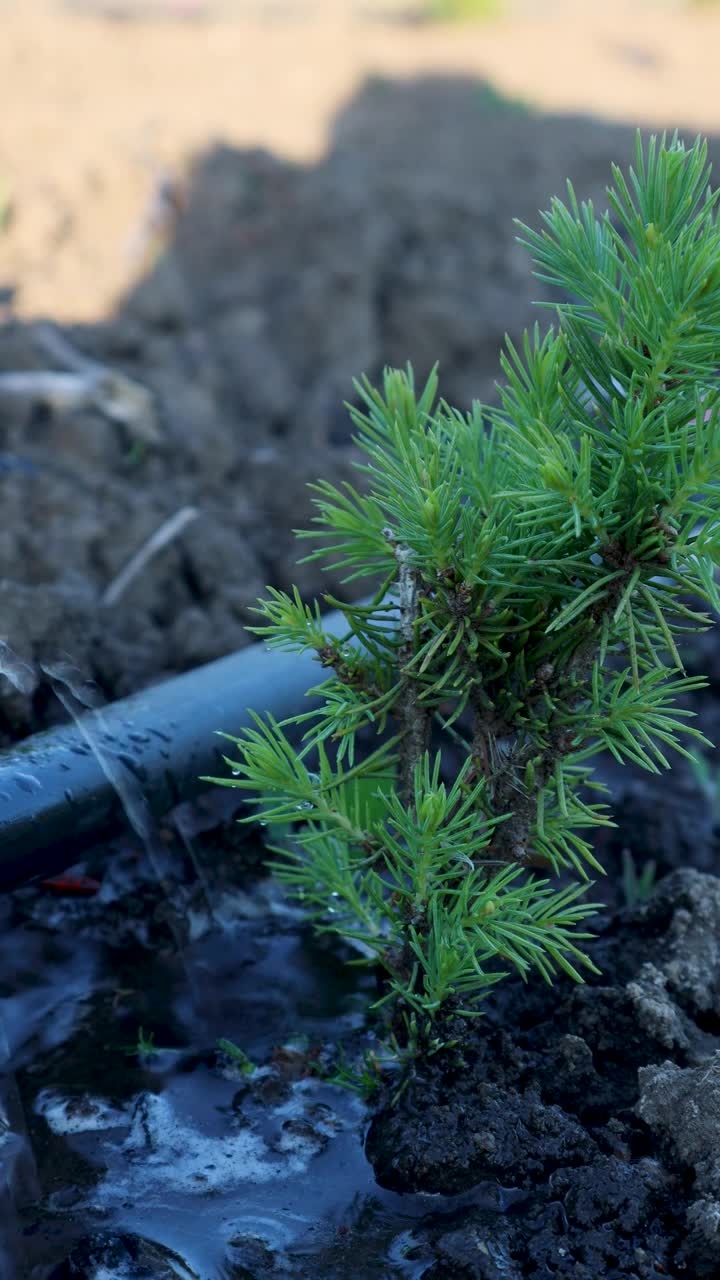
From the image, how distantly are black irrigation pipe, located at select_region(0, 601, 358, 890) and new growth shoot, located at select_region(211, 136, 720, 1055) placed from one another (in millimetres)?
385

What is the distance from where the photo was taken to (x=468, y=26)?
933 cm

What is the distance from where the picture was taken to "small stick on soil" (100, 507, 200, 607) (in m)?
2.72

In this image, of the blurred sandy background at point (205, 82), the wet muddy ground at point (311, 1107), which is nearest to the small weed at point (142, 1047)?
the wet muddy ground at point (311, 1107)

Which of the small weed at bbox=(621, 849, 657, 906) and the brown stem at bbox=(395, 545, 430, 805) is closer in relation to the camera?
the brown stem at bbox=(395, 545, 430, 805)

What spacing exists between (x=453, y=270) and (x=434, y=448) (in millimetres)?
3639

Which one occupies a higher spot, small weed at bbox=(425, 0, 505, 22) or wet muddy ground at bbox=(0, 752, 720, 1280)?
small weed at bbox=(425, 0, 505, 22)

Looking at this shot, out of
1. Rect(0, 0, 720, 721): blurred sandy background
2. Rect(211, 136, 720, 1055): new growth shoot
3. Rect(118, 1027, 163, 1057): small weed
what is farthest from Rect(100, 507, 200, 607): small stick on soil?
Rect(211, 136, 720, 1055): new growth shoot

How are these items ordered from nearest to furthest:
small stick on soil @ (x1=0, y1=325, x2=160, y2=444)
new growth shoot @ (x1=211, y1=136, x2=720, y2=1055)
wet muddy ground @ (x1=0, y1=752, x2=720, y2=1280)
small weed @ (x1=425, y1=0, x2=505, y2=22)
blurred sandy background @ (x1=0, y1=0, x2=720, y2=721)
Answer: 1. new growth shoot @ (x1=211, y1=136, x2=720, y2=1055)
2. wet muddy ground @ (x1=0, y1=752, x2=720, y2=1280)
3. blurred sandy background @ (x1=0, y1=0, x2=720, y2=721)
4. small stick on soil @ (x1=0, y1=325, x2=160, y2=444)
5. small weed @ (x1=425, y1=0, x2=505, y2=22)

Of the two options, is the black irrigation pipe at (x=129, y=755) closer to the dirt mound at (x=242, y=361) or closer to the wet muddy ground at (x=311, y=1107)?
the wet muddy ground at (x=311, y=1107)

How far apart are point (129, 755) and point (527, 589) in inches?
31.9

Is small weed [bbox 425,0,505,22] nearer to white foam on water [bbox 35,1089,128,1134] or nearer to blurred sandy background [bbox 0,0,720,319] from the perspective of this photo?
blurred sandy background [bbox 0,0,720,319]

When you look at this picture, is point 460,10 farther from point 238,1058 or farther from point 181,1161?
point 181,1161

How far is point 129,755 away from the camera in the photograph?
1.91m

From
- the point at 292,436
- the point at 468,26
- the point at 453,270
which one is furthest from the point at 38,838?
the point at 468,26
